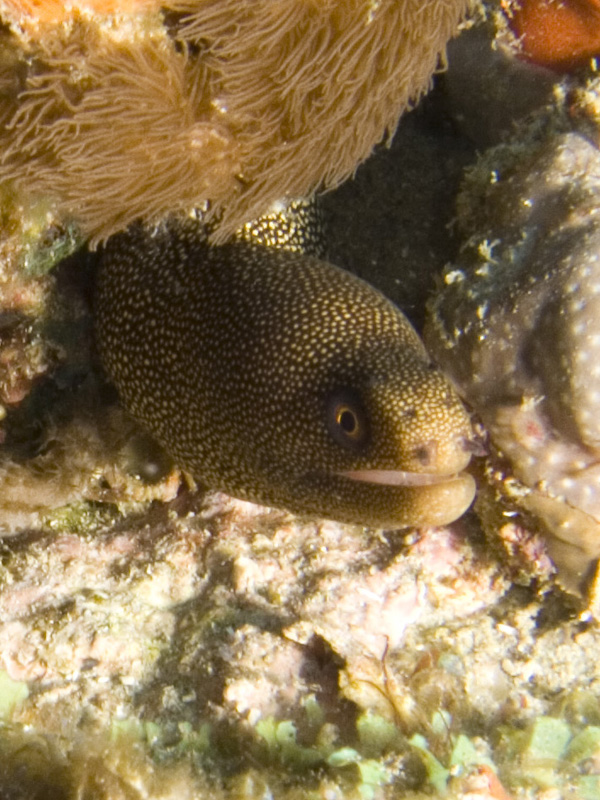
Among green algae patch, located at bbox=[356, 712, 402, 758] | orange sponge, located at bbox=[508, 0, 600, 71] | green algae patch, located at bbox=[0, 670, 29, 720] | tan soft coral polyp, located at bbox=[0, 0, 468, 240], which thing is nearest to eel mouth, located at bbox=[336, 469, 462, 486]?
green algae patch, located at bbox=[356, 712, 402, 758]

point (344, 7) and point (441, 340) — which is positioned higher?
point (344, 7)

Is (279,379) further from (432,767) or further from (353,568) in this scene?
(432,767)

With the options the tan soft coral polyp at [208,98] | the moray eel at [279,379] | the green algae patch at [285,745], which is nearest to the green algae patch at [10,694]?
the green algae patch at [285,745]

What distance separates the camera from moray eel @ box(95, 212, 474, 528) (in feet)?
8.02

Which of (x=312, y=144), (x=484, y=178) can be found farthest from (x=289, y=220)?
(x=484, y=178)

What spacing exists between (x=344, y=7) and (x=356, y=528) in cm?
257

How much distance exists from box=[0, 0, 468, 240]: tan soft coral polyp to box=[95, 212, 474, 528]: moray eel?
287 millimetres

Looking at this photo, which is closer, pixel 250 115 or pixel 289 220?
pixel 250 115

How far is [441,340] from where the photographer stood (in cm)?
347

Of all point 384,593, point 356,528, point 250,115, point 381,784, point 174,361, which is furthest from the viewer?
point 356,528

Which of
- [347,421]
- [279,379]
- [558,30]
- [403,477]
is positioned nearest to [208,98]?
[279,379]

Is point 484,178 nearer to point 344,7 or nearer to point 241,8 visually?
point 344,7

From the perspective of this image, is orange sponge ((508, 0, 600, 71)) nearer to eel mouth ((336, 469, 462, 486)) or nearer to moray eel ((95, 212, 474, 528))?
moray eel ((95, 212, 474, 528))

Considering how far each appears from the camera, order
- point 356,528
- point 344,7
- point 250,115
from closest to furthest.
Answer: point 344,7, point 250,115, point 356,528
